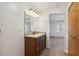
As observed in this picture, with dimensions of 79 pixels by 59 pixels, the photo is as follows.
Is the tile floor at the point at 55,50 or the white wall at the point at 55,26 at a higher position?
the white wall at the point at 55,26

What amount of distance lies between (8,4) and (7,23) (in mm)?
399

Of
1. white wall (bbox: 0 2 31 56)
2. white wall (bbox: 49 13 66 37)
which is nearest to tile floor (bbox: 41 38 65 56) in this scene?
white wall (bbox: 49 13 66 37)

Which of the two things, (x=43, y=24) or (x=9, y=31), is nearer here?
(x=9, y=31)

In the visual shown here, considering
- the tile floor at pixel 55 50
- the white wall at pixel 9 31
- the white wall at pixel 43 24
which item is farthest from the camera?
the white wall at pixel 43 24

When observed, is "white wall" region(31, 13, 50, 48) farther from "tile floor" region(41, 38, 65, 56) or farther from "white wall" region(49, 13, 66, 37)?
"white wall" region(49, 13, 66, 37)

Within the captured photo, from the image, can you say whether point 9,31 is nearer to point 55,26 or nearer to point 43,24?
point 43,24

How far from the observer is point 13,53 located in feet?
9.18

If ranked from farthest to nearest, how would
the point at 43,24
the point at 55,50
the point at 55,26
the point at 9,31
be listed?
the point at 55,26, the point at 43,24, the point at 55,50, the point at 9,31

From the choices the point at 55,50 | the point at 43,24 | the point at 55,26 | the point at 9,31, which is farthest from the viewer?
the point at 55,26

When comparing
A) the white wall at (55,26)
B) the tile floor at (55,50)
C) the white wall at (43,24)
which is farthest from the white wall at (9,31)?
the white wall at (55,26)

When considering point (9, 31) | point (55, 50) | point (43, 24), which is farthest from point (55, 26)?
point (9, 31)

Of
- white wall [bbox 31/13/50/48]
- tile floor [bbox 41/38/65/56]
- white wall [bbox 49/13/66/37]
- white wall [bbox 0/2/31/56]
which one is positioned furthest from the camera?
white wall [bbox 49/13/66/37]

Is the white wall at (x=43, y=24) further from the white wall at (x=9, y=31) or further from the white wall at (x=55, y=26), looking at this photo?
the white wall at (x=9, y=31)

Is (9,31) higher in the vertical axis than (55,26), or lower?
lower
